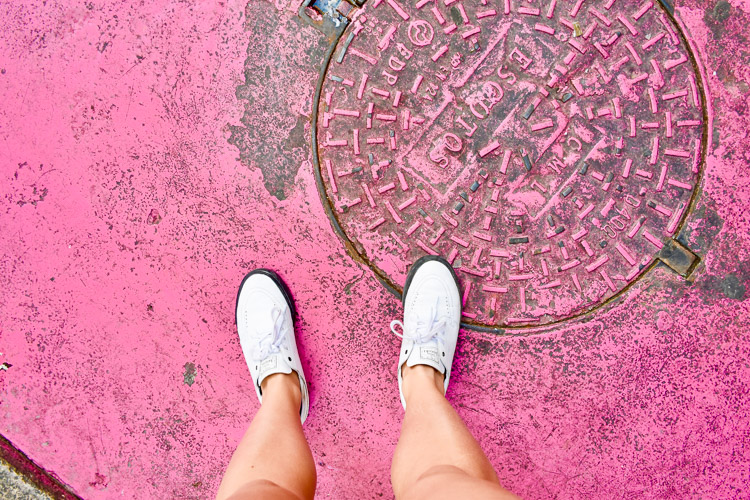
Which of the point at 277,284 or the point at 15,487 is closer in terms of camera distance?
the point at 277,284

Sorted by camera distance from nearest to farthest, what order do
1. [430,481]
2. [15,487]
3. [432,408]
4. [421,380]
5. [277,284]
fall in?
[430,481] < [432,408] < [421,380] < [277,284] < [15,487]

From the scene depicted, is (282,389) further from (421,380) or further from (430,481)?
(430,481)

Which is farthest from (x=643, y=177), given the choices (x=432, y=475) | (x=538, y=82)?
(x=432, y=475)

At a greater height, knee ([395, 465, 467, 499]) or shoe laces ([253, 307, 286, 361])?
knee ([395, 465, 467, 499])

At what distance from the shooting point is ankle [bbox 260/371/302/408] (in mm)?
1700

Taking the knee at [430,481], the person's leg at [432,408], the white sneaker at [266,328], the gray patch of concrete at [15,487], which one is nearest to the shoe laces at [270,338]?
the white sneaker at [266,328]

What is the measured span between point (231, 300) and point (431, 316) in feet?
2.81

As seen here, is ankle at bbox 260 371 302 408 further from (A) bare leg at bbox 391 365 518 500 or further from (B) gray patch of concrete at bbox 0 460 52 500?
(B) gray patch of concrete at bbox 0 460 52 500

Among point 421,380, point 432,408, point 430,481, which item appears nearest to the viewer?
point 430,481

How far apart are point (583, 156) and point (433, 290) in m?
0.81

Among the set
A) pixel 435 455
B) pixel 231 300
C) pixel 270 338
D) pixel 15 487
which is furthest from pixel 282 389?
pixel 15 487

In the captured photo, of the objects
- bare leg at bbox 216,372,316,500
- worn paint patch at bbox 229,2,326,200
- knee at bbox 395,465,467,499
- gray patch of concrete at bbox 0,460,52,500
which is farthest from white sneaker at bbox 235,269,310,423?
gray patch of concrete at bbox 0,460,52,500

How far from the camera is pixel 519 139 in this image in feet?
5.67

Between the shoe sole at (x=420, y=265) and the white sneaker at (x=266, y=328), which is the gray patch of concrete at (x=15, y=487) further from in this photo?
the shoe sole at (x=420, y=265)
